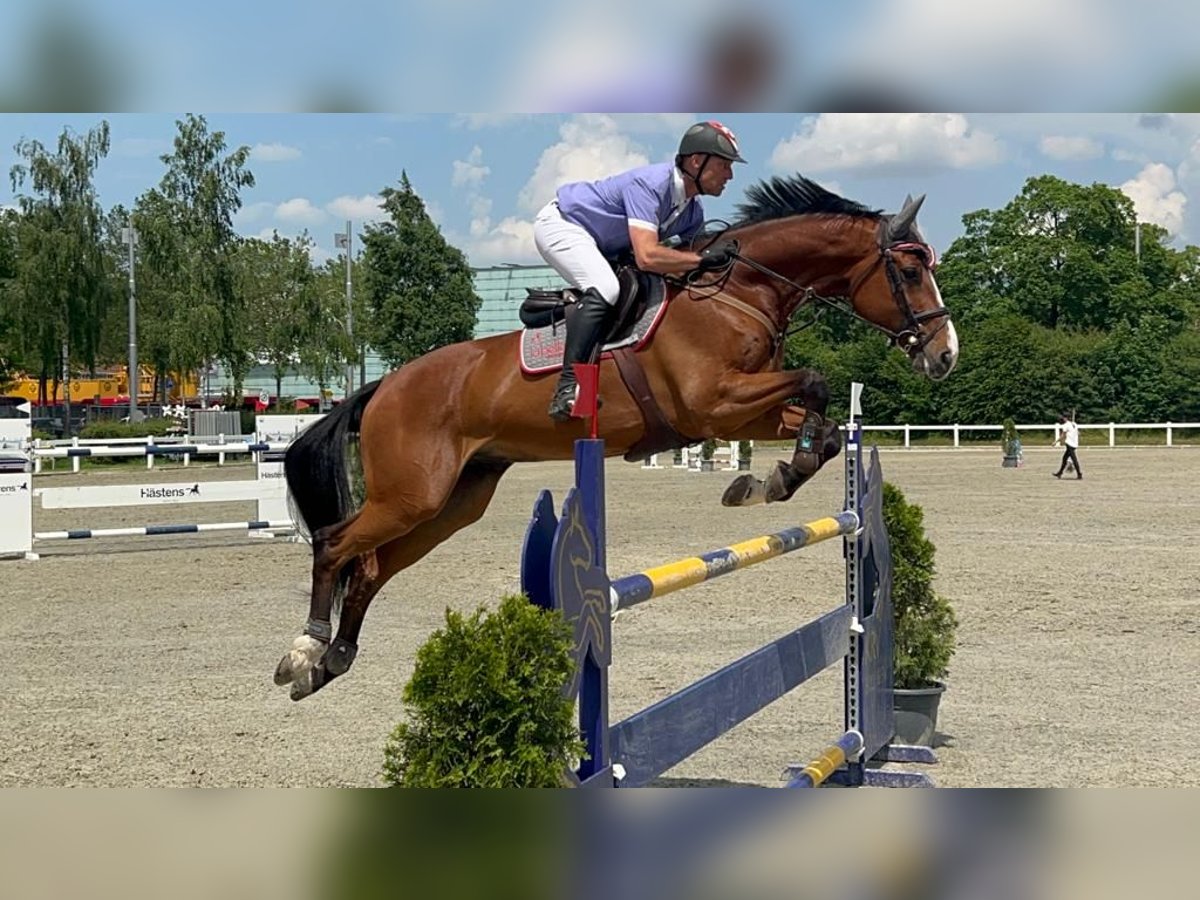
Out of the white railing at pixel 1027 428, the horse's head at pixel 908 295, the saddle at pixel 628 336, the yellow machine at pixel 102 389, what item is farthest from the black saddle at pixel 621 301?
the yellow machine at pixel 102 389

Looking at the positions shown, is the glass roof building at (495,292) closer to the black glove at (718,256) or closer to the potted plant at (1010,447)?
the potted plant at (1010,447)

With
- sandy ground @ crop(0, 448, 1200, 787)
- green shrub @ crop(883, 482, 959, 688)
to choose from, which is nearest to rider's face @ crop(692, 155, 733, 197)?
green shrub @ crop(883, 482, 959, 688)

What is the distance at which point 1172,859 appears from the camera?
2.08 meters

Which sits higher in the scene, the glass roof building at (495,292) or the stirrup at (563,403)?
the glass roof building at (495,292)

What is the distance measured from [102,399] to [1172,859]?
171 feet

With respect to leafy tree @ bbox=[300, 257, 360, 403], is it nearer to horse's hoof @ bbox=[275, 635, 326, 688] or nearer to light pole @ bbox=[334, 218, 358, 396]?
light pole @ bbox=[334, 218, 358, 396]

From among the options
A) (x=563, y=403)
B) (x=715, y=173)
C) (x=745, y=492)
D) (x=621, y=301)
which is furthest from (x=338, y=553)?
(x=715, y=173)

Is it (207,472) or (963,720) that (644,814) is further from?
(207,472)

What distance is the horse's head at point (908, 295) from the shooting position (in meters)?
4.16

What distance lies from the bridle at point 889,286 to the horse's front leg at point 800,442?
334 mm

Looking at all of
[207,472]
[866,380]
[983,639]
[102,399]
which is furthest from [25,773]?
[102,399]

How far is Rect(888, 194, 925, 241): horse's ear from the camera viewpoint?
423 cm

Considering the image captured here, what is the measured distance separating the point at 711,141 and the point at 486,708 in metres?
2.23

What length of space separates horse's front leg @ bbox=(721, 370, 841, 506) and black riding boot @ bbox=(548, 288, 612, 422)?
1.53 ft
